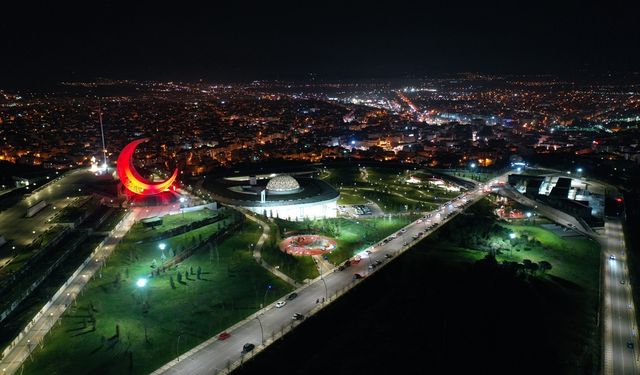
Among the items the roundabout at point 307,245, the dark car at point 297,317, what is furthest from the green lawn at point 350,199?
the dark car at point 297,317

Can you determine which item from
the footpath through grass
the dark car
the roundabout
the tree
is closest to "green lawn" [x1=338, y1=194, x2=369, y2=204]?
the roundabout

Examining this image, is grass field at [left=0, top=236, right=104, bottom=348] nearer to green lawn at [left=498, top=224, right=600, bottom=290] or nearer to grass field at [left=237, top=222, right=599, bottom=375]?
grass field at [left=237, top=222, right=599, bottom=375]

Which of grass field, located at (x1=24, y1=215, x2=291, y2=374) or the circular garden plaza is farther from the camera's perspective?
the circular garden plaza

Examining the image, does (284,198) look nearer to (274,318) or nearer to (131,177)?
(131,177)

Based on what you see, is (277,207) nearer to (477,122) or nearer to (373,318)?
(373,318)

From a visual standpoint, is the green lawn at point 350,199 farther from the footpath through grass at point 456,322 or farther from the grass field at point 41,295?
the grass field at point 41,295

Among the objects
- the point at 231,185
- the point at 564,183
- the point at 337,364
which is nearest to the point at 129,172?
the point at 231,185
